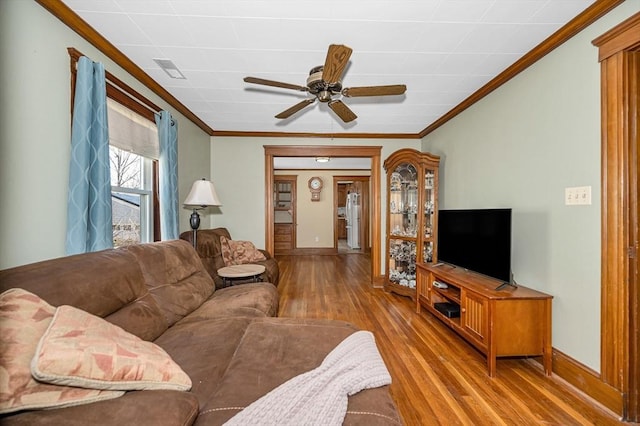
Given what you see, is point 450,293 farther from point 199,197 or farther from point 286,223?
point 286,223

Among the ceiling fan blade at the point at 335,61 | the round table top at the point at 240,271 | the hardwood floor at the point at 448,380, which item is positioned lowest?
the hardwood floor at the point at 448,380

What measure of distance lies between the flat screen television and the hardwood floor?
73 cm

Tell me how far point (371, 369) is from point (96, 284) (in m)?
1.41

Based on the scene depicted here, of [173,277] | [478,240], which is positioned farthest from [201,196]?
[478,240]

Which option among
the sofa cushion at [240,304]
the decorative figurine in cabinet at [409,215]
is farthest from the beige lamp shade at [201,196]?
the decorative figurine in cabinet at [409,215]

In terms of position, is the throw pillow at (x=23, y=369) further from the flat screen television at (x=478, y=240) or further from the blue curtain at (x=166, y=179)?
the flat screen television at (x=478, y=240)

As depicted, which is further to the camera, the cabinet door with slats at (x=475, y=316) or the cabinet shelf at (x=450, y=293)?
the cabinet shelf at (x=450, y=293)

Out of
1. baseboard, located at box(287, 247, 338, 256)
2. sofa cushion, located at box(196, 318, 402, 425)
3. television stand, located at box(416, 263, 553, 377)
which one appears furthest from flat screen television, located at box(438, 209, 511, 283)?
baseboard, located at box(287, 247, 338, 256)

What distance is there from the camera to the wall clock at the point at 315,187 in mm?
7793

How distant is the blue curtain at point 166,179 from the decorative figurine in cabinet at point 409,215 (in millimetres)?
3024

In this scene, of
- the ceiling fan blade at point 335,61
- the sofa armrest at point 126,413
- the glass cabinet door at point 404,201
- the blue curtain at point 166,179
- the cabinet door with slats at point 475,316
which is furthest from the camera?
the glass cabinet door at point 404,201

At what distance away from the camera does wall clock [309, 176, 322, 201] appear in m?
7.79

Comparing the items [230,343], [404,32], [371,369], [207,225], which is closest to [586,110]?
[404,32]

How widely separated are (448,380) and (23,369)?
7.63 feet
